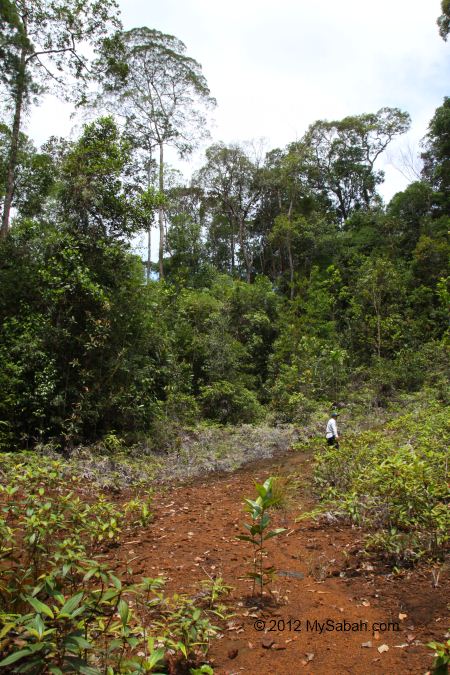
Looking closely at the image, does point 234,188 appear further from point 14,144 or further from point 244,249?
point 14,144

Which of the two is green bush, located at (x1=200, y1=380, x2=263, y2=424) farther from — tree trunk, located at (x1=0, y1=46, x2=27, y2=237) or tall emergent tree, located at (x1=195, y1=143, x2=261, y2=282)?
tall emergent tree, located at (x1=195, y1=143, x2=261, y2=282)

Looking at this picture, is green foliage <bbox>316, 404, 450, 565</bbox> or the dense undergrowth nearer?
the dense undergrowth

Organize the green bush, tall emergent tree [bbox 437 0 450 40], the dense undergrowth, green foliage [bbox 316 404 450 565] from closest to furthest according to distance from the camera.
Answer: the dense undergrowth < green foliage [bbox 316 404 450 565] < the green bush < tall emergent tree [bbox 437 0 450 40]

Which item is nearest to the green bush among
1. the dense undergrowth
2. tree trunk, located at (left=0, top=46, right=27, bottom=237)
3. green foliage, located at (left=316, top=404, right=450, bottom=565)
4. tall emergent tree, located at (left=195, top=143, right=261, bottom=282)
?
tree trunk, located at (left=0, top=46, right=27, bottom=237)

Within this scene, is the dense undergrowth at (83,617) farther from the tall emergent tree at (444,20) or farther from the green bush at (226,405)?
the tall emergent tree at (444,20)

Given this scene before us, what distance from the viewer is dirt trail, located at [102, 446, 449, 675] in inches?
99.3

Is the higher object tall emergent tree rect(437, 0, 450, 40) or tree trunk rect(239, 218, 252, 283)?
tall emergent tree rect(437, 0, 450, 40)

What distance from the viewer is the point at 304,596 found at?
333 centimetres

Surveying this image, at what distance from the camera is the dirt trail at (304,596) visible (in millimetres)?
2523

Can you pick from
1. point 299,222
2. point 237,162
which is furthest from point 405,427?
point 237,162

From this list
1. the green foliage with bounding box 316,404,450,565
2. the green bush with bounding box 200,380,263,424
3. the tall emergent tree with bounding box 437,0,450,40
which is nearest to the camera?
the green foliage with bounding box 316,404,450,565

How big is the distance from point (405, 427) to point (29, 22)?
1221cm

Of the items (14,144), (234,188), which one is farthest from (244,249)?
(14,144)

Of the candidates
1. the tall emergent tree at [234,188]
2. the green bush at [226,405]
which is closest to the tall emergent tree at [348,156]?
the tall emergent tree at [234,188]
